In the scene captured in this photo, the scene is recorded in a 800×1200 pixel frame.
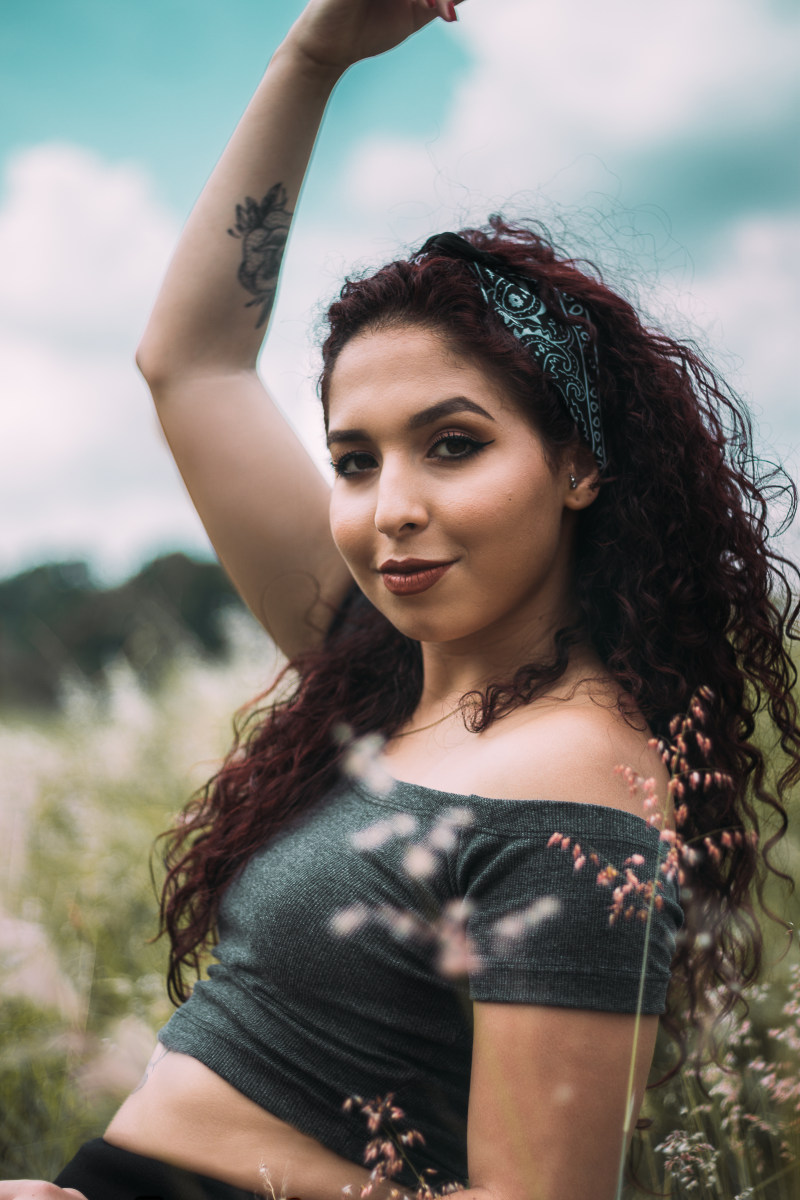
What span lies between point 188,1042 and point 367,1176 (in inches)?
14.8

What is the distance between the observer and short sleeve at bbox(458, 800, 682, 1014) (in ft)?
3.91

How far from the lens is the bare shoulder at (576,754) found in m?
1.30

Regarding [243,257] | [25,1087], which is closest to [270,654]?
[25,1087]

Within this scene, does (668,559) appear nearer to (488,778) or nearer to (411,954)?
(488,778)

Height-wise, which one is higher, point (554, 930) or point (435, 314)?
point (435, 314)

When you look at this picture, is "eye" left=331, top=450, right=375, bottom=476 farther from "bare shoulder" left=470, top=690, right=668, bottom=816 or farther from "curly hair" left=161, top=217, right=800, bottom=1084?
"bare shoulder" left=470, top=690, right=668, bottom=816

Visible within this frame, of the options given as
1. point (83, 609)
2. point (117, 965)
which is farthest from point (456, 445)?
point (83, 609)

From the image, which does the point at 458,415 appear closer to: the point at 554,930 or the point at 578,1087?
the point at 554,930

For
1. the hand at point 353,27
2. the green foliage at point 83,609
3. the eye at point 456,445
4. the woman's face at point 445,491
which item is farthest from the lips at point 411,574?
the green foliage at point 83,609

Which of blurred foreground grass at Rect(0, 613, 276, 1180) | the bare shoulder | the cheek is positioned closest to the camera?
the bare shoulder

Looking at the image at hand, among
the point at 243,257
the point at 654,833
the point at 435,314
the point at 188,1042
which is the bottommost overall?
the point at 188,1042

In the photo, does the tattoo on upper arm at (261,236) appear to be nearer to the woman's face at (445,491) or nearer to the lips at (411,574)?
the woman's face at (445,491)

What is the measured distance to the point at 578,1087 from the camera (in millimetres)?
1156

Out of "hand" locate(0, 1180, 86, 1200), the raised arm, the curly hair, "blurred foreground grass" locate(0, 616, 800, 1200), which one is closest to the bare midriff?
"hand" locate(0, 1180, 86, 1200)
